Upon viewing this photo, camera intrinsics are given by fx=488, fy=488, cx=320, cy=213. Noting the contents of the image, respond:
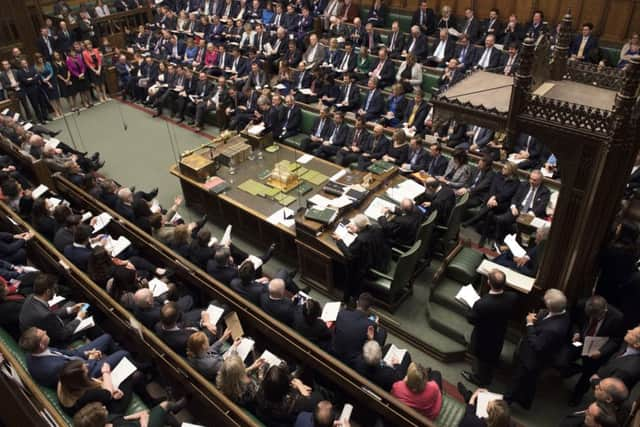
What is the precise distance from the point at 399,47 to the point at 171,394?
906 cm

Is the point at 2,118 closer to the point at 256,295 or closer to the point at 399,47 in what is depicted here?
the point at 256,295

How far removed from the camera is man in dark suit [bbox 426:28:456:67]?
33.6ft

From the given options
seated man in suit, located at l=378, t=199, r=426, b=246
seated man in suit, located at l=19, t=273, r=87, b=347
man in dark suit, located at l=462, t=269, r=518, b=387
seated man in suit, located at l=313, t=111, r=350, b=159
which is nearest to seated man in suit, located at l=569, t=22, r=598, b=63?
seated man in suit, located at l=313, t=111, r=350, b=159

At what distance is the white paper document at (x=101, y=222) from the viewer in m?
6.25

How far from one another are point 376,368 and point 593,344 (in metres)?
2.00

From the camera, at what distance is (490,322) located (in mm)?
4633

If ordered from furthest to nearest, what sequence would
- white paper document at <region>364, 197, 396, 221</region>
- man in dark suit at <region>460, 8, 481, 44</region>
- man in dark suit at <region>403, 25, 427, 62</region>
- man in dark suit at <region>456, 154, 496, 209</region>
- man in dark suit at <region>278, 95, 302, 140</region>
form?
man in dark suit at <region>460, 8, 481, 44</region> → man in dark suit at <region>403, 25, 427, 62</region> → man in dark suit at <region>278, 95, 302, 140</region> → man in dark suit at <region>456, 154, 496, 209</region> → white paper document at <region>364, 197, 396, 221</region>

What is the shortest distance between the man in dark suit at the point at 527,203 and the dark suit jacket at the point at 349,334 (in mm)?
3091

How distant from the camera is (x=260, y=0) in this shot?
47.0ft

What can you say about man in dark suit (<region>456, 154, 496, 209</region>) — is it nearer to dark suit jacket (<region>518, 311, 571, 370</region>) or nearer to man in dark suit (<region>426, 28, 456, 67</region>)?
dark suit jacket (<region>518, 311, 571, 370</region>)

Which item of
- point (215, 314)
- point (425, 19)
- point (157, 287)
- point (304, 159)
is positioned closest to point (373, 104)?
point (304, 159)

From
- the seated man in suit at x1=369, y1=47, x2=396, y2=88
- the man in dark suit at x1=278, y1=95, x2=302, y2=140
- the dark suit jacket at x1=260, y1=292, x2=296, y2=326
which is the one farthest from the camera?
the seated man in suit at x1=369, y1=47, x2=396, y2=88

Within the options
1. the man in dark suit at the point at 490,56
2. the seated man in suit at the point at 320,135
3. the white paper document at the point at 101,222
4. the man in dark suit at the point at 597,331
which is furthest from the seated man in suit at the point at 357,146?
the man in dark suit at the point at 597,331

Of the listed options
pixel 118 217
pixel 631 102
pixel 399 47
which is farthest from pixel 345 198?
pixel 399 47
